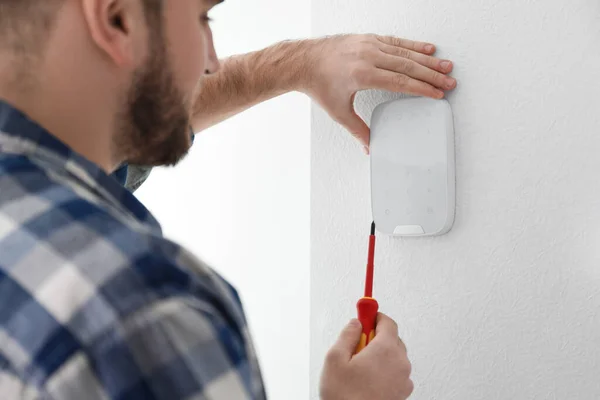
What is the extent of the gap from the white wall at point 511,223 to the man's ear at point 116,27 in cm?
39

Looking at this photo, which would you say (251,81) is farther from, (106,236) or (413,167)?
(106,236)

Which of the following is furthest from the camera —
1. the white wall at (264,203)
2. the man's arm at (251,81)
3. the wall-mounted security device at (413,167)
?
the white wall at (264,203)

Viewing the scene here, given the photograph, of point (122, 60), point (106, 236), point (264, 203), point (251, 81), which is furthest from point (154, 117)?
point (264, 203)

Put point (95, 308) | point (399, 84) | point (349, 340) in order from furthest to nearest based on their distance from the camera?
point (399, 84) → point (349, 340) → point (95, 308)

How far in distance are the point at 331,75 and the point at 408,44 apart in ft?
0.35

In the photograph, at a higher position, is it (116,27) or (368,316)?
(116,27)

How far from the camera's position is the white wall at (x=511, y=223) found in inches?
24.9

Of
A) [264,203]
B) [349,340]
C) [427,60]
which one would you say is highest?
[427,60]

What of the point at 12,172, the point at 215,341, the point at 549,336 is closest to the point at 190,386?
the point at 215,341

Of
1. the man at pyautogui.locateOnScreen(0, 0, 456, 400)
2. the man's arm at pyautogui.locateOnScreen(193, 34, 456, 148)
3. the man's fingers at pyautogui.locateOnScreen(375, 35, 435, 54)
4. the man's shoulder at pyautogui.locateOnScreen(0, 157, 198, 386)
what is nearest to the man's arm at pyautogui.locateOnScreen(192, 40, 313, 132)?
the man's arm at pyautogui.locateOnScreen(193, 34, 456, 148)

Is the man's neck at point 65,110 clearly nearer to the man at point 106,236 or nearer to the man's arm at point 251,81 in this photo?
the man at point 106,236

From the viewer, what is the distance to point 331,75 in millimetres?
814

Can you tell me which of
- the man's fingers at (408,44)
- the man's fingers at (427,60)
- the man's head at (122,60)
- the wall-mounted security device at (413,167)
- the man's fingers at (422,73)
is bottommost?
the wall-mounted security device at (413,167)

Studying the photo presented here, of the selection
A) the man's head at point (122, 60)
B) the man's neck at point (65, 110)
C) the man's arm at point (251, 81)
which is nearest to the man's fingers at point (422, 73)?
the man's arm at point (251, 81)
